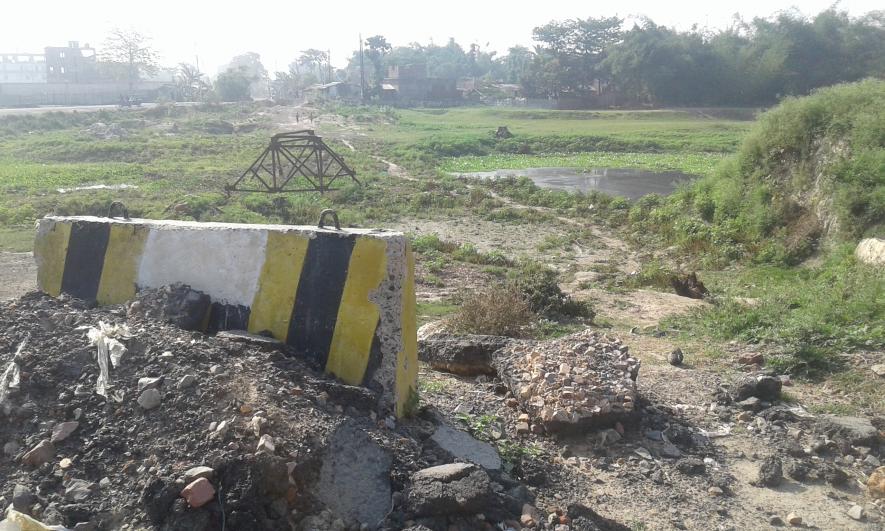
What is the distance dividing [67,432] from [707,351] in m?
5.44

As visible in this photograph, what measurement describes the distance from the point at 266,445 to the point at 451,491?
77 centimetres

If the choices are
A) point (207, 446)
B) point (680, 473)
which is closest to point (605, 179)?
point (680, 473)

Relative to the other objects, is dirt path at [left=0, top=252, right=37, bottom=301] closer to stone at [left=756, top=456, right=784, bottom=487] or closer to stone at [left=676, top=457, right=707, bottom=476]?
stone at [left=676, top=457, right=707, bottom=476]

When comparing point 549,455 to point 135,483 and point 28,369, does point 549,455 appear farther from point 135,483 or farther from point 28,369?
point 28,369

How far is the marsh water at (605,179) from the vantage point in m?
25.0

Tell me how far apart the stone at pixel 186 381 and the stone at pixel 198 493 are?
647 millimetres

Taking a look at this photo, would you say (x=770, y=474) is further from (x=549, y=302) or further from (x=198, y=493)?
(x=549, y=302)

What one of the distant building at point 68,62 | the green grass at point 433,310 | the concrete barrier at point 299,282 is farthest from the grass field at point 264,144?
the distant building at point 68,62

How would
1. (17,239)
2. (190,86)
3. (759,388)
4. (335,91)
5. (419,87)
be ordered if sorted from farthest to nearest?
(190,86)
(335,91)
(419,87)
(17,239)
(759,388)

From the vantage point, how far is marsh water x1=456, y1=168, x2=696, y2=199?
2502 centimetres

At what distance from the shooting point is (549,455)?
3.89m

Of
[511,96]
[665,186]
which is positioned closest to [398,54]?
[511,96]

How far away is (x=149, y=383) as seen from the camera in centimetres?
328

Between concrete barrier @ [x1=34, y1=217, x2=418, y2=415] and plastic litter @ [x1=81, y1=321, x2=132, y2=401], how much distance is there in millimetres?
547
